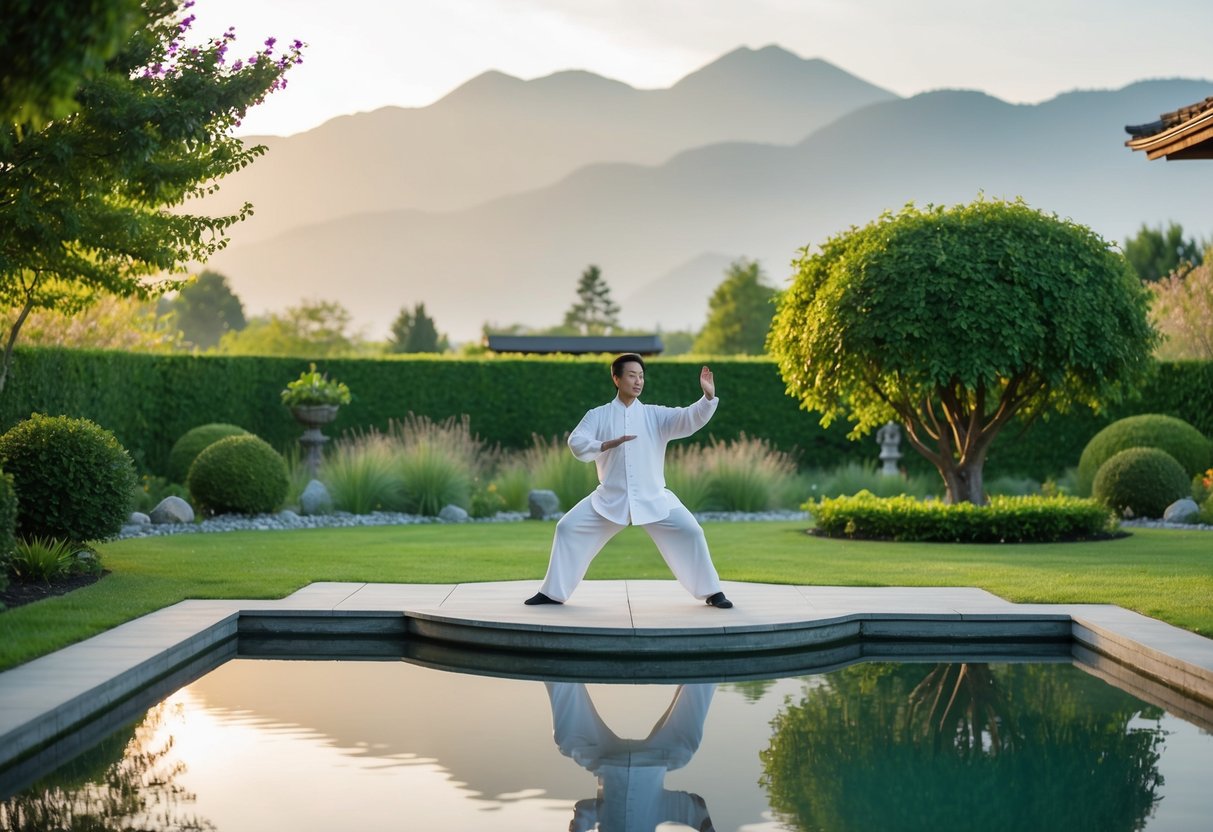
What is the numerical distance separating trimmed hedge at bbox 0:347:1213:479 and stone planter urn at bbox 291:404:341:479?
2133 mm

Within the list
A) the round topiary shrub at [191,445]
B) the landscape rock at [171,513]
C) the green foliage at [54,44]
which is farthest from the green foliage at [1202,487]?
the green foliage at [54,44]

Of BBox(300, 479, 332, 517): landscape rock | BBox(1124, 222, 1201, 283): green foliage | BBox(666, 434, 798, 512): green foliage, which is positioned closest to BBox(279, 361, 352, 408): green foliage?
BBox(300, 479, 332, 517): landscape rock

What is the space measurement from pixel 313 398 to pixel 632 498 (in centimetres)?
1179

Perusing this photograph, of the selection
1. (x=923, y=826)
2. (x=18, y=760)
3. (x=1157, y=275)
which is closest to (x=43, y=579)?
(x=18, y=760)

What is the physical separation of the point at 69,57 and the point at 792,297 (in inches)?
432

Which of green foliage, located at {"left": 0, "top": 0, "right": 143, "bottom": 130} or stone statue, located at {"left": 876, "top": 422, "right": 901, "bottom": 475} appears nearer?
green foliage, located at {"left": 0, "top": 0, "right": 143, "bottom": 130}

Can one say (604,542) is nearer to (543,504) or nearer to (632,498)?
(632,498)

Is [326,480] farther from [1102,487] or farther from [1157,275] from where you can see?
[1157,275]

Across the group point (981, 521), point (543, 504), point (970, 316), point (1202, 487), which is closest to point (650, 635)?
point (970, 316)

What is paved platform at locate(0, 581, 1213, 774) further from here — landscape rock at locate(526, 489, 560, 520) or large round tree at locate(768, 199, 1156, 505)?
landscape rock at locate(526, 489, 560, 520)

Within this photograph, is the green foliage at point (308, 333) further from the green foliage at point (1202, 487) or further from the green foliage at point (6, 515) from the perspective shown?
the green foliage at point (6, 515)

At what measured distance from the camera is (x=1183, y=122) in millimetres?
Answer: 8609

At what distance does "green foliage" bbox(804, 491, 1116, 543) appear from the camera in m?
13.5

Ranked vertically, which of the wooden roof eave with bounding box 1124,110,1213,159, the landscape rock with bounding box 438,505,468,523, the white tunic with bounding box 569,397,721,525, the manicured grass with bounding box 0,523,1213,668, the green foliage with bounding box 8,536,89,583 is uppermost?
the wooden roof eave with bounding box 1124,110,1213,159
